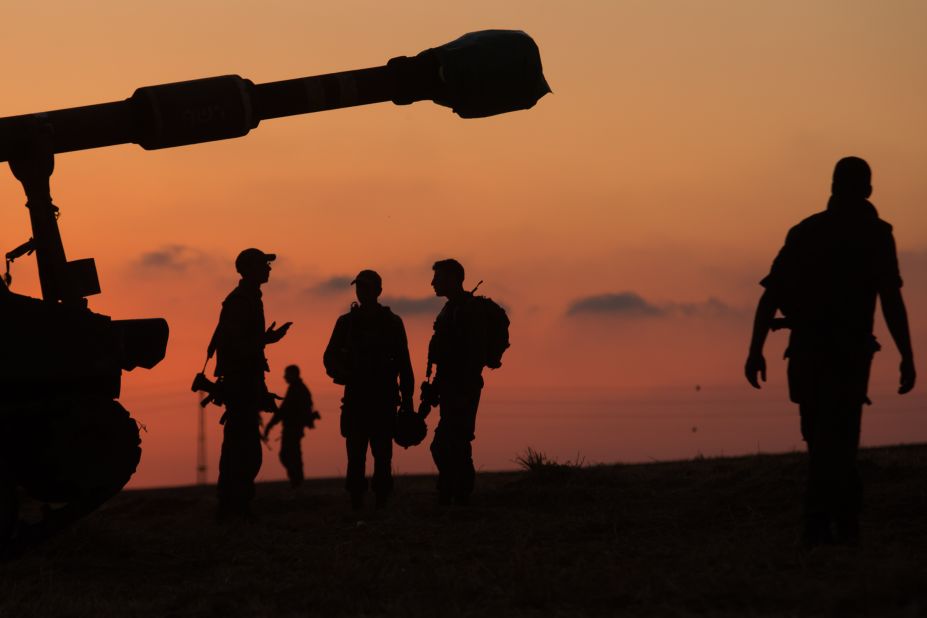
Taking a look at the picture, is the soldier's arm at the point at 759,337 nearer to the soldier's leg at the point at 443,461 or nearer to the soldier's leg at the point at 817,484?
→ the soldier's leg at the point at 817,484

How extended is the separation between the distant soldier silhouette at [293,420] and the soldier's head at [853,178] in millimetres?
15349

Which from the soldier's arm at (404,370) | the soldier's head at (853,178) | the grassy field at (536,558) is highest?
the soldier's head at (853,178)

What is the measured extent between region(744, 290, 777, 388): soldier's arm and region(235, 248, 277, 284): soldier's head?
5.99m

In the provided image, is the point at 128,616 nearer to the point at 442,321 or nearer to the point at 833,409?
the point at 833,409

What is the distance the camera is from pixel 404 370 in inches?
553

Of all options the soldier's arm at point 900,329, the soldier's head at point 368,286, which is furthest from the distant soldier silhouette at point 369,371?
the soldier's arm at point 900,329

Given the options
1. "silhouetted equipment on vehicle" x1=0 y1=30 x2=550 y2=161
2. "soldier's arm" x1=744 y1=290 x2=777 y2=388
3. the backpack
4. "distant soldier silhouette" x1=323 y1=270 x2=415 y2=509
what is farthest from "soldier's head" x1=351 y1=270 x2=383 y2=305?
"soldier's arm" x1=744 y1=290 x2=777 y2=388

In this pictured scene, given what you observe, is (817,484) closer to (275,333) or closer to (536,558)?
(536,558)

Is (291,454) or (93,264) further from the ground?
(93,264)

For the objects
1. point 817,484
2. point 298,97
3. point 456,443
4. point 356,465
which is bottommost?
point 817,484

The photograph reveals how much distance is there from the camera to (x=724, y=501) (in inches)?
493

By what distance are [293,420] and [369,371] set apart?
9.87 meters

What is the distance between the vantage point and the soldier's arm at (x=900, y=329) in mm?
9016

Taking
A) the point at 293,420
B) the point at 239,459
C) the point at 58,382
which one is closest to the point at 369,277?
the point at 239,459
